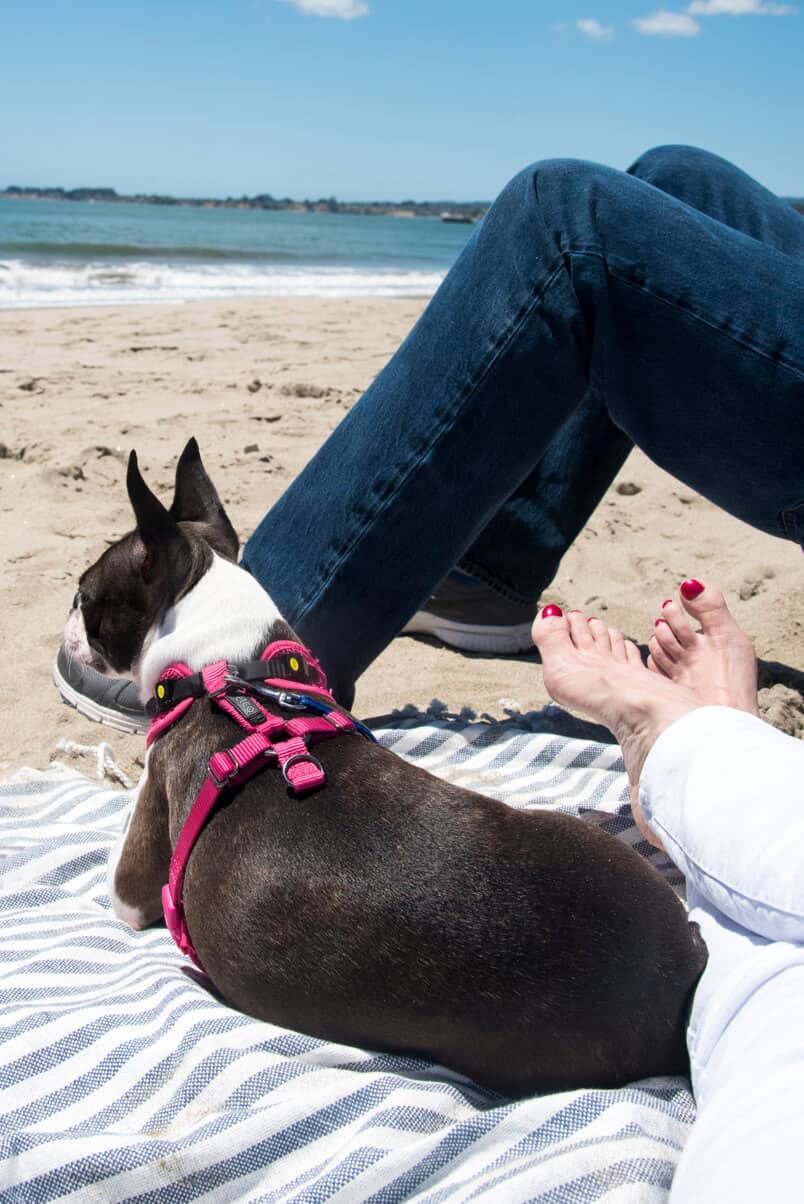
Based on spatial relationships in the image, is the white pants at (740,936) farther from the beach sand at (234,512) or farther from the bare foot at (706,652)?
the beach sand at (234,512)

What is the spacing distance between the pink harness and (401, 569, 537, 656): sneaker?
134cm

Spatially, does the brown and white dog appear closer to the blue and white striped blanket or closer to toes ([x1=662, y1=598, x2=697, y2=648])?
the blue and white striped blanket

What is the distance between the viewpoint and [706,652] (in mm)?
2697

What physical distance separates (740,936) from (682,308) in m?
1.34

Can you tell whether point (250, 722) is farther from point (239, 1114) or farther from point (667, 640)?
point (667, 640)

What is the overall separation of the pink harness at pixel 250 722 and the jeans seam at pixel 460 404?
0.32 metres

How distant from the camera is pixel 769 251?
229 cm

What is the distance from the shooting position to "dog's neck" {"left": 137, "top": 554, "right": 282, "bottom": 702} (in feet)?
7.94

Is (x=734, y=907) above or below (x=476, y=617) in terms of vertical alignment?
above

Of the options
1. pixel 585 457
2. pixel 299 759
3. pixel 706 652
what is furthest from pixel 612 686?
pixel 585 457

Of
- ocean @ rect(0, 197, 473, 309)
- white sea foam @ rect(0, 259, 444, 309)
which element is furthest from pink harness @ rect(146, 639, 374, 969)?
ocean @ rect(0, 197, 473, 309)

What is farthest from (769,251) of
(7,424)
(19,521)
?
(7,424)

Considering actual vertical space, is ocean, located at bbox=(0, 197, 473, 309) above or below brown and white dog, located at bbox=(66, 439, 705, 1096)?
above

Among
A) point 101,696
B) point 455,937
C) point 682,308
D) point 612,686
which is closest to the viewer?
→ point 455,937
